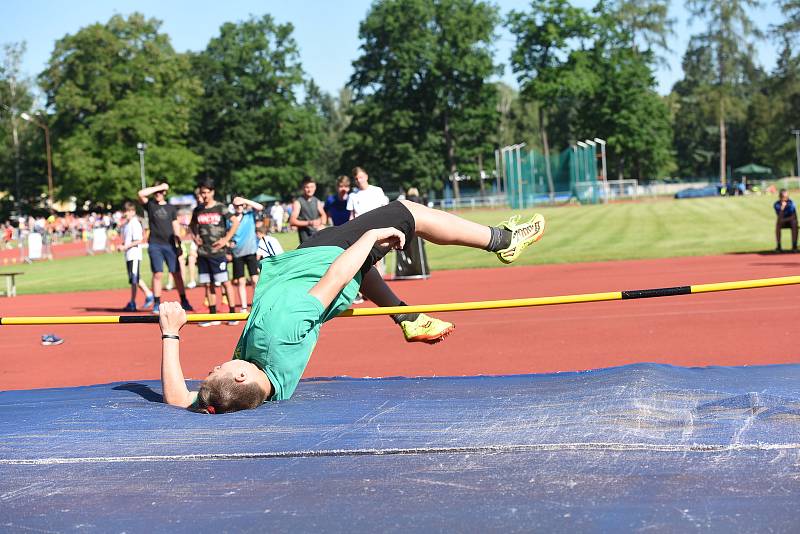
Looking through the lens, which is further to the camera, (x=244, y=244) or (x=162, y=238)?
(x=162, y=238)

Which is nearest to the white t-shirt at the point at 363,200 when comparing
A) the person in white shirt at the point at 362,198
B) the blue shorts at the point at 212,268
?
the person in white shirt at the point at 362,198

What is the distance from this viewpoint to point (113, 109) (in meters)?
53.8

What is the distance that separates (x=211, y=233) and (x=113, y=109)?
46.4 metres

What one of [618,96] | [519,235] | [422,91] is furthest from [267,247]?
[618,96]

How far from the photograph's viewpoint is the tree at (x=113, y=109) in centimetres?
5222

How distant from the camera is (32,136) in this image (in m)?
61.8

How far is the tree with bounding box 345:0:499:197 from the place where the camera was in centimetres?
6112

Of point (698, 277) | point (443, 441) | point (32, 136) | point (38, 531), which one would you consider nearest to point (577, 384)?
point (443, 441)

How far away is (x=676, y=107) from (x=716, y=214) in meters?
59.0

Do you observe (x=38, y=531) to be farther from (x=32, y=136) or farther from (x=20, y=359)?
(x=32, y=136)

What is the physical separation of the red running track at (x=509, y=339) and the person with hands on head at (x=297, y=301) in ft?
9.46

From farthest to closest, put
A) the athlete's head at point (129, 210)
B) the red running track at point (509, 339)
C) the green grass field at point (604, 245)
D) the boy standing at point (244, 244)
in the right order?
the green grass field at point (604, 245)
the athlete's head at point (129, 210)
the boy standing at point (244, 244)
the red running track at point (509, 339)

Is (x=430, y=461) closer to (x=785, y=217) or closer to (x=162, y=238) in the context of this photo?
(x=162, y=238)

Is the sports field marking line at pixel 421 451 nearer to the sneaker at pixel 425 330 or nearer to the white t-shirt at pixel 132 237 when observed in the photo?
the sneaker at pixel 425 330
